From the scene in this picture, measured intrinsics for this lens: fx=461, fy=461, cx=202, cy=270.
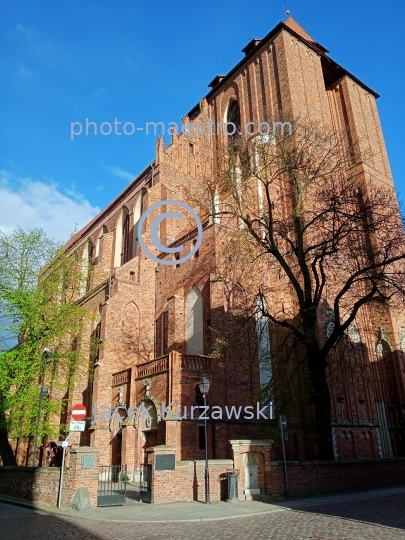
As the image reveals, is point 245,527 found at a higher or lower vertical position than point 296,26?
lower

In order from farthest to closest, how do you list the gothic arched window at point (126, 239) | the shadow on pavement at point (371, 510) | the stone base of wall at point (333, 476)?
the gothic arched window at point (126, 239), the stone base of wall at point (333, 476), the shadow on pavement at point (371, 510)

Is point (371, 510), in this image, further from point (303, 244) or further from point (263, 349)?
point (303, 244)

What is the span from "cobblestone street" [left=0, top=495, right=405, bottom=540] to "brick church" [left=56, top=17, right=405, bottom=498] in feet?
12.9

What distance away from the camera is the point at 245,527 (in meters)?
9.45

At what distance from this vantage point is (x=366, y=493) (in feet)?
50.0

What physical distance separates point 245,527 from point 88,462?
5.09 m

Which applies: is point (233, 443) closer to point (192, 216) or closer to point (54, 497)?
point (54, 497)

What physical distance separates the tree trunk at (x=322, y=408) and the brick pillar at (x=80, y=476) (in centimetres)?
790

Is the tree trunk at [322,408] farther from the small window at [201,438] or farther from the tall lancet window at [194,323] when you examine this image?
the tall lancet window at [194,323]

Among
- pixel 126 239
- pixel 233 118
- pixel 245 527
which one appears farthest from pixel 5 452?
pixel 233 118

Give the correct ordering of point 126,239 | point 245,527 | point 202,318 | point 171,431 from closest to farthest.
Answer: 1. point 245,527
2. point 171,431
3. point 202,318
4. point 126,239

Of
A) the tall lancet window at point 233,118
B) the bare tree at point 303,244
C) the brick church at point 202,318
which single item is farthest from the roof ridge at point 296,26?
the bare tree at point 303,244

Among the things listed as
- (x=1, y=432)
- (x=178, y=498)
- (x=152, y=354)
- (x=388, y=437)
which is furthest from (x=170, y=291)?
(x=388, y=437)

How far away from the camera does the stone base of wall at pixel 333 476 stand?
14.4 meters
